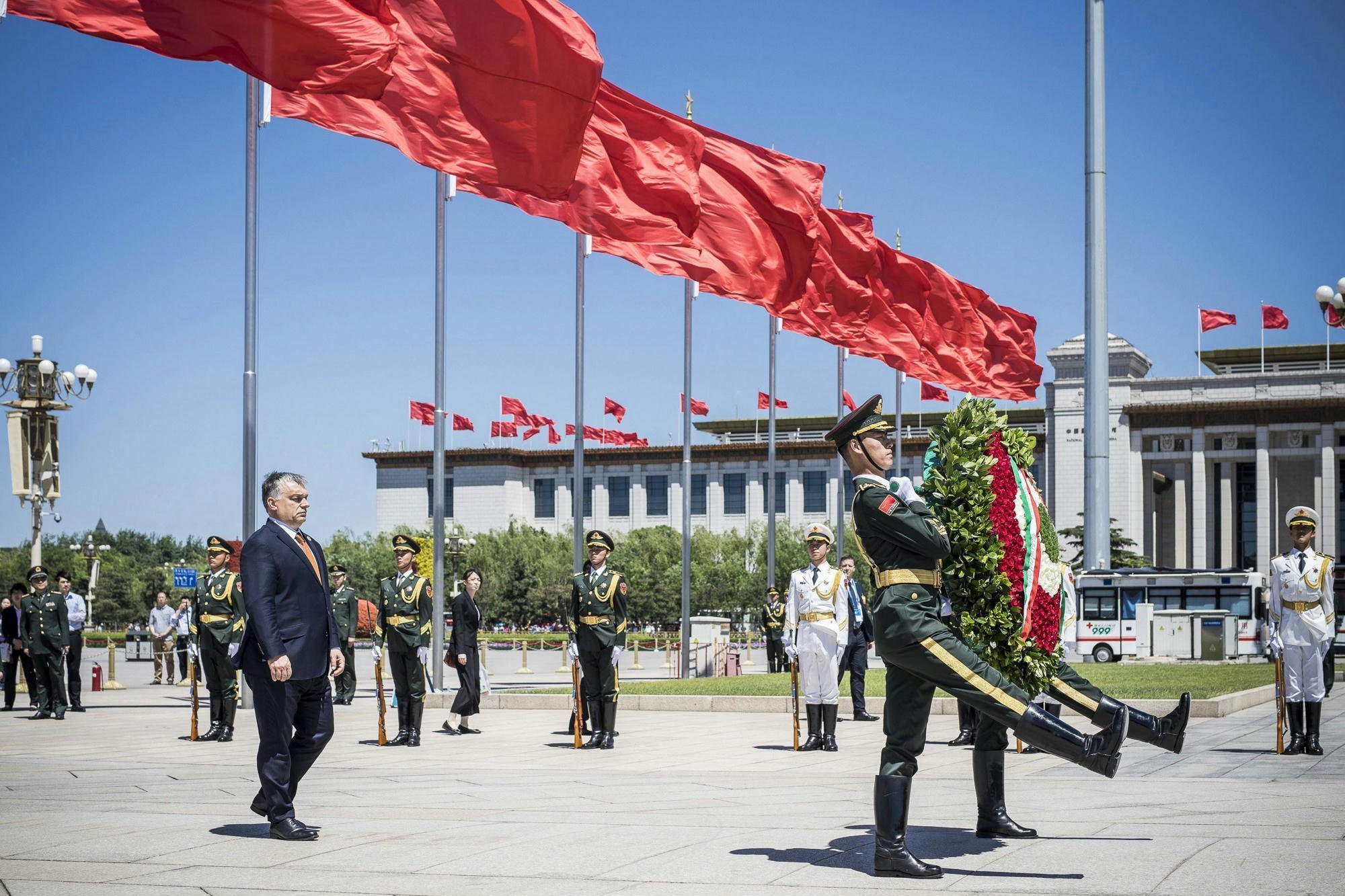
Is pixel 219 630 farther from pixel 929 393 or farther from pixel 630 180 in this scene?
pixel 929 393

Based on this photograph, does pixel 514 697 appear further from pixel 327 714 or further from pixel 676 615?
pixel 676 615

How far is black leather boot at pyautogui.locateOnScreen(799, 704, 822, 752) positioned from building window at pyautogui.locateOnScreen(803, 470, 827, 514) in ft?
261

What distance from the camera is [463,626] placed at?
54.1 feet

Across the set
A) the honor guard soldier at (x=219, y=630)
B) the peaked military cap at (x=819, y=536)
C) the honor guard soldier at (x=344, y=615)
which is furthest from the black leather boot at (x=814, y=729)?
the honor guard soldier at (x=344, y=615)

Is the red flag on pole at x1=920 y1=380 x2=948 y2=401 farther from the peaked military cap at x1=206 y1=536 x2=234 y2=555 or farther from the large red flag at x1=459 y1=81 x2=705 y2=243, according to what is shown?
the peaked military cap at x1=206 y1=536 x2=234 y2=555

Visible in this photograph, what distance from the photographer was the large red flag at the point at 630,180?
15.2 metres

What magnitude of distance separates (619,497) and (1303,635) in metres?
89.0

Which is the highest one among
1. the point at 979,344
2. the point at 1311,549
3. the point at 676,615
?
the point at 979,344

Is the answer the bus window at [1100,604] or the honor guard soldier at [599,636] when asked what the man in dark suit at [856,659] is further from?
the bus window at [1100,604]

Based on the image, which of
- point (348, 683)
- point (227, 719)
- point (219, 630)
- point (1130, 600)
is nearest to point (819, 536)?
point (219, 630)

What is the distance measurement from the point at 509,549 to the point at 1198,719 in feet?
238

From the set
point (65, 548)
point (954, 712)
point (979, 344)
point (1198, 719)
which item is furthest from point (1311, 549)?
point (65, 548)

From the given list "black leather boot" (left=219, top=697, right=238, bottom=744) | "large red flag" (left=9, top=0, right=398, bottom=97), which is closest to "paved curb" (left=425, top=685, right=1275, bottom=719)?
"black leather boot" (left=219, top=697, right=238, bottom=744)

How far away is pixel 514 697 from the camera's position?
66.8 feet
